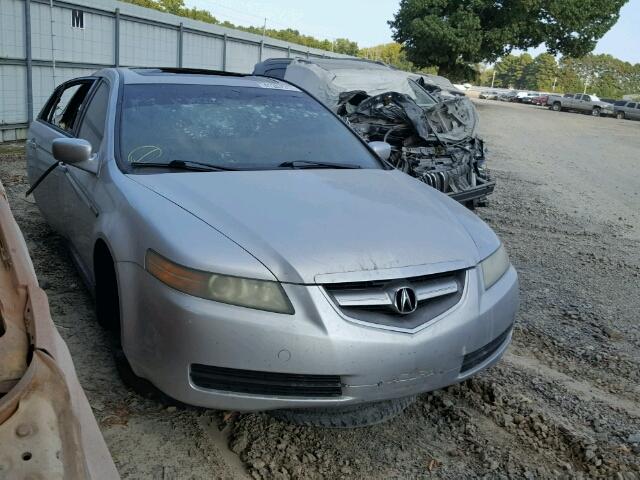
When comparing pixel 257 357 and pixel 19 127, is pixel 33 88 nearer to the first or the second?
pixel 19 127

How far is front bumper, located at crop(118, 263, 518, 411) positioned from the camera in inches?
89.6

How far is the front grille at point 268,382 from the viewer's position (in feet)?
7.64

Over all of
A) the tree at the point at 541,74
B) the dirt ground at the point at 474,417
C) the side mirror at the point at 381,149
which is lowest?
the dirt ground at the point at 474,417

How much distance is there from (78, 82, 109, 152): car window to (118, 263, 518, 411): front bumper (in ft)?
4.57

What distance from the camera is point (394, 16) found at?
122 ft

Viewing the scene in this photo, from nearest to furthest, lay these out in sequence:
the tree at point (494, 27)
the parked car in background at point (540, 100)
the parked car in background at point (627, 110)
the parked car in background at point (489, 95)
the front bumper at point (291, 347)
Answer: the front bumper at point (291, 347) < the tree at point (494, 27) < the parked car in background at point (627, 110) < the parked car in background at point (540, 100) < the parked car in background at point (489, 95)

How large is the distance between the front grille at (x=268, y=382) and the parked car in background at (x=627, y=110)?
4416 centimetres

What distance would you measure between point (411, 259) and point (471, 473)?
0.93m

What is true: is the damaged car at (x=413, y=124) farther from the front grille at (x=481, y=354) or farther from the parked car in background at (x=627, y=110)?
the parked car in background at (x=627, y=110)

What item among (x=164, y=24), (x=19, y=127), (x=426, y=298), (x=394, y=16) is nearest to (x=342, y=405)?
(x=426, y=298)

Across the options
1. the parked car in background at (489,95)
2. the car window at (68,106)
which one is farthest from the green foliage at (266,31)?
the car window at (68,106)

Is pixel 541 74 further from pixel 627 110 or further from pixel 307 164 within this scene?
pixel 307 164

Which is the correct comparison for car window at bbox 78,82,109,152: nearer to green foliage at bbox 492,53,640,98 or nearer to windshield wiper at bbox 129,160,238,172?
windshield wiper at bbox 129,160,238,172

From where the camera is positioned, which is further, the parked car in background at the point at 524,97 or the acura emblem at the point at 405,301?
the parked car in background at the point at 524,97
